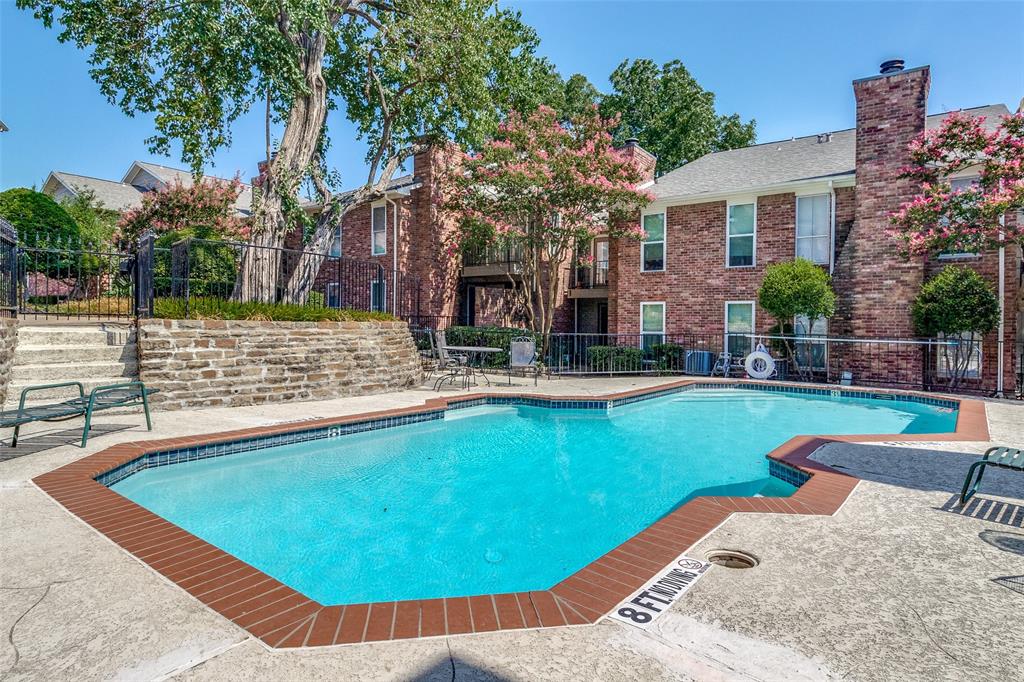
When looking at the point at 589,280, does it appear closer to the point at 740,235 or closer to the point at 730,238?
the point at 730,238

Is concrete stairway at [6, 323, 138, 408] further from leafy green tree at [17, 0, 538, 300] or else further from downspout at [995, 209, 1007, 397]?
downspout at [995, 209, 1007, 397]

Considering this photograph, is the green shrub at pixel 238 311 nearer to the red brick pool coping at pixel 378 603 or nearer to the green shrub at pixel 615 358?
the red brick pool coping at pixel 378 603

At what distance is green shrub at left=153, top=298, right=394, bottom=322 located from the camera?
7684 millimetres

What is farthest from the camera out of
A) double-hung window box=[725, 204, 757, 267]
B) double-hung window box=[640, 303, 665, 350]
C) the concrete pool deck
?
double-hung window box=[640, 303, 665, 350]

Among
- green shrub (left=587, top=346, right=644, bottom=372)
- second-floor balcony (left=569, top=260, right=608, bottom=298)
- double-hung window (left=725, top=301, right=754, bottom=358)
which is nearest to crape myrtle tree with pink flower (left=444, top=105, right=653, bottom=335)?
green shrub (left=587, top=346, right=644, bottom=372)

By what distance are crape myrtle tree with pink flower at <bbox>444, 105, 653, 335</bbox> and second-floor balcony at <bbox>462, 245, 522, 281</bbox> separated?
0.85 m

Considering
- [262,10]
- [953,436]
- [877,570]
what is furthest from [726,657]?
[262,10]

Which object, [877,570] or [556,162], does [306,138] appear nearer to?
[556,162]

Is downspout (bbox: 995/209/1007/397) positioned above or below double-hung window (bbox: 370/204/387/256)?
below

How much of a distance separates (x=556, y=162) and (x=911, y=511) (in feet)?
39.4

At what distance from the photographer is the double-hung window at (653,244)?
52.6 ft

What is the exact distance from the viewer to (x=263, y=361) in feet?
27.1

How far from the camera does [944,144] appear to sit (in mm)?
9945

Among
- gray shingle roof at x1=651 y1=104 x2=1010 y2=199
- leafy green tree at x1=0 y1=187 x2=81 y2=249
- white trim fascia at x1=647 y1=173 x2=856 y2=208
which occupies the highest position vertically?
gray shingle roof at x1=651 y1=104 x2=1010 y2=199
